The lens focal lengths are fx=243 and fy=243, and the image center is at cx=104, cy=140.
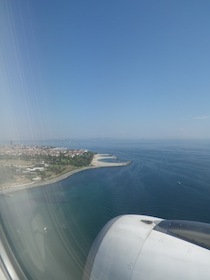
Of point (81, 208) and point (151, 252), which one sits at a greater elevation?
point (151, 252)

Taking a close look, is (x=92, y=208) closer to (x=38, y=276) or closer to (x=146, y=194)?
(x=146, y=194)

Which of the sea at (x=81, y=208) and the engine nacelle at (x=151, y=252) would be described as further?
the sea at (x=81, y=208)

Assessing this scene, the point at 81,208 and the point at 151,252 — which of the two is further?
the point at 81,208

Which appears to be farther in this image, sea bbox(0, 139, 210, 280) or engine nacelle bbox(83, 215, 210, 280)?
sea bbox(0, 139, 210, 280)
